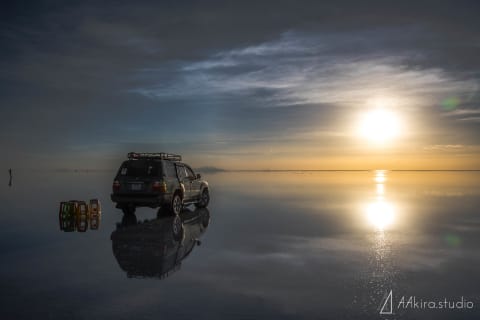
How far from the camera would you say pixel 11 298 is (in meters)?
6.14

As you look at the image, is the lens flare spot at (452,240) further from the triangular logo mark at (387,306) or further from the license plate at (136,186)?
the license plate at (136,186)

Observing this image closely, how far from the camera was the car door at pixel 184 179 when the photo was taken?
17.0 m

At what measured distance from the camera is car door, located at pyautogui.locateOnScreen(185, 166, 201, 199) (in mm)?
18047

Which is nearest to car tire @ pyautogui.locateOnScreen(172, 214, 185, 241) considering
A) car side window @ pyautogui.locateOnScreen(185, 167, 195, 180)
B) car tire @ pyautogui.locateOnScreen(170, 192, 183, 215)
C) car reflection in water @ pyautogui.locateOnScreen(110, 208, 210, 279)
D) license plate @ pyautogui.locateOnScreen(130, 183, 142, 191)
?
car reflection in water @ pyautogui.locateOnScreen(110, 208, 210, 279)

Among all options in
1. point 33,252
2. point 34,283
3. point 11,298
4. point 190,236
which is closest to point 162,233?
point 190,236

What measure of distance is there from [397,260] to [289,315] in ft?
13.9

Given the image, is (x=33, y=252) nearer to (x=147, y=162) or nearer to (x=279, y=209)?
(x=147, y=162)

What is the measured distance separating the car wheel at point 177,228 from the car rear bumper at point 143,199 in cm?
80

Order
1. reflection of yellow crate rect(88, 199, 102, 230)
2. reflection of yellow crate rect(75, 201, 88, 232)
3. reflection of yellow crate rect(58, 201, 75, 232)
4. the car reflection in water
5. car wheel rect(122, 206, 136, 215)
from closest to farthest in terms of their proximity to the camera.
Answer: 1. the car reflection in water
2. reflection of yellow crate rect(75, 201, 88, 232)
3. reflection of yellow crate rect(58, 201, 75, 232)
4. reflection of yellow crate rect(88, 199, 102, 230)
5. car wheel rect(122, 206, 136, 215)

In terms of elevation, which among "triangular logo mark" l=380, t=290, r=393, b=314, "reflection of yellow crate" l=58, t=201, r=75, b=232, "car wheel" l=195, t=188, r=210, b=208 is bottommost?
"triangular logo mark" l=380, t=290, r=393, b=314

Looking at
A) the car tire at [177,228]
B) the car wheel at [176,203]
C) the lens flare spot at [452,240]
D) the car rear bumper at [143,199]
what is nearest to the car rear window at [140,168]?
the car rear bumper at [143,199]

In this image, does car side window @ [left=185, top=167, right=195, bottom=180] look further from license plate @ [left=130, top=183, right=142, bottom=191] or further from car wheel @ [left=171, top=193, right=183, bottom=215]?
license plate @ [left=130, top=183, right=142, bottom=191]

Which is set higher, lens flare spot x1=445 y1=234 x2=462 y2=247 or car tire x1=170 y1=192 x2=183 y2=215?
car tire x1=170 y1=192 x2=183 y2=215

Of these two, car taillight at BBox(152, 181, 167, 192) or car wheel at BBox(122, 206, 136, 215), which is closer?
car taillight at BBox(152, 181, 167, 192)
